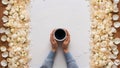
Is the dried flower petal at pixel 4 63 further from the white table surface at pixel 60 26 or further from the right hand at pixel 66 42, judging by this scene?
the right hand at pixel 66 42

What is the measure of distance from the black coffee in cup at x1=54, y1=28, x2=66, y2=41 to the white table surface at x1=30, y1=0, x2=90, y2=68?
5 centimetres

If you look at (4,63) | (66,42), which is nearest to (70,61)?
(66,42)

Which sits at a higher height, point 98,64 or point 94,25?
point 94,25

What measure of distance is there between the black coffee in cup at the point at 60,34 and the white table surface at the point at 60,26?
48 millimetres

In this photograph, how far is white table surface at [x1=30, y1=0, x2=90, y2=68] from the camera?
1.66 meters

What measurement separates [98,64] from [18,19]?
0.47 m

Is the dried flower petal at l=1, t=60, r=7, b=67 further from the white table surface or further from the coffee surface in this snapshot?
the coffee surface

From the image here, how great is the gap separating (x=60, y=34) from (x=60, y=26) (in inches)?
2.0

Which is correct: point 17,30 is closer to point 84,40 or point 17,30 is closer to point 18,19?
point 18,19

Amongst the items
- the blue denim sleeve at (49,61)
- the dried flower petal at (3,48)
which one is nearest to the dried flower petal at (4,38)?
the dried flower petal at (3,48)

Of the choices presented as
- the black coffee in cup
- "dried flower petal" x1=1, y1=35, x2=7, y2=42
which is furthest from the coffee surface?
"dried flower petal" x1=1, y1=35, x2=7, y2=42

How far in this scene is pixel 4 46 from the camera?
1.67m

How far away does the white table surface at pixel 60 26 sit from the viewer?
1.66 m

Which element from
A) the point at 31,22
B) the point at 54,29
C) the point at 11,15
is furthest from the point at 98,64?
the point at 11,15
